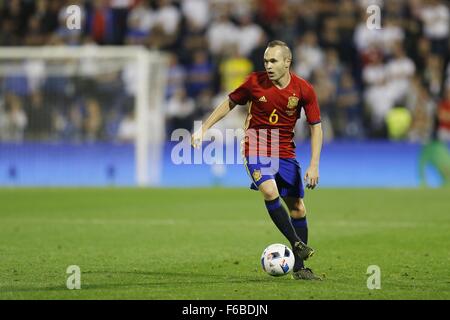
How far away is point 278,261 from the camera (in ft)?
29.8

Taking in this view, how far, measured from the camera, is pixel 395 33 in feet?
79.9

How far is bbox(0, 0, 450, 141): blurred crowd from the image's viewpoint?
23078 mm

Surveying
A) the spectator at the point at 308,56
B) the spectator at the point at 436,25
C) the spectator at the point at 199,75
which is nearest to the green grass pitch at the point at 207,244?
the spectator at the point at 308,56

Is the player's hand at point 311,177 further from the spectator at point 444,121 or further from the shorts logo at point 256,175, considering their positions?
the spectator at point 444,121

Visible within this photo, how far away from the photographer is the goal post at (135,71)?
23.2 m

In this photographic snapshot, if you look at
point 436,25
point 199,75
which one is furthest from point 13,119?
point 436,25

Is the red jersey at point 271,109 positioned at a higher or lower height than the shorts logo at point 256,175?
higher

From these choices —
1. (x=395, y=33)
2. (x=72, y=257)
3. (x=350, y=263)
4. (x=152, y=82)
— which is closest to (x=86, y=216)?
(x=72, y=257)

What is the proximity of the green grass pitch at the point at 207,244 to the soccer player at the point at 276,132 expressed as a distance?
753mm

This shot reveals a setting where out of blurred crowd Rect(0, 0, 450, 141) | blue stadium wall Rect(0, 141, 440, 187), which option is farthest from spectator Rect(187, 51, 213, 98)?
blue stadium wall Rect(0, 141, 440, 187)

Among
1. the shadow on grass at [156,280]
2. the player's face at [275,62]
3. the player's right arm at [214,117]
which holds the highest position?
→ the player's face at [275,62]

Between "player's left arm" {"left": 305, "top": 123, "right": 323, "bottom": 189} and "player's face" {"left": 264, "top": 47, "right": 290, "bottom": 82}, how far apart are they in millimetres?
635
